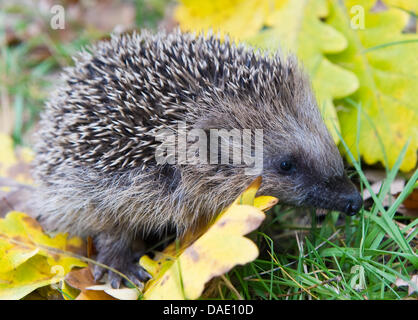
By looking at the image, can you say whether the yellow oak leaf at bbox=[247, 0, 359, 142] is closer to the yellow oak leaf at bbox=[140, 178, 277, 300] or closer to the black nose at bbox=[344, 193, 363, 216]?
the black nose at bbox=[344, 193, 363, 216]

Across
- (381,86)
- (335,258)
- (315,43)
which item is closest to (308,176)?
(335,258)

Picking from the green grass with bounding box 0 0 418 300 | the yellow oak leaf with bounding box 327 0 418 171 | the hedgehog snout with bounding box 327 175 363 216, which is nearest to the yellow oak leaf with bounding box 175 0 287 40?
the yellow oak leaf with bounding box 327 0 418 171

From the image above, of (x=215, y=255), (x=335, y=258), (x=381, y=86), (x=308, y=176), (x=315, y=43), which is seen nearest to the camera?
(x=215, y=255)

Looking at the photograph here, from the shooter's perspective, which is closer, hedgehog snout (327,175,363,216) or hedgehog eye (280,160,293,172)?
hedgehog snout (327,175,363,216)

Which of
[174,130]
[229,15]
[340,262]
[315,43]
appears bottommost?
[340,262]

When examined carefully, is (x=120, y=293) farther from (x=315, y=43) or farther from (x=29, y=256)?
(x=315, y=43)

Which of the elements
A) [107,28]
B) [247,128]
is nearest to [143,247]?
[247,128]

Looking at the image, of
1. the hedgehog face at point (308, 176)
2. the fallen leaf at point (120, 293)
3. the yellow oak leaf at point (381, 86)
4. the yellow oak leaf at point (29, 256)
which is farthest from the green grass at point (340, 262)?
the yellow oak leaf at point (29, 256)
